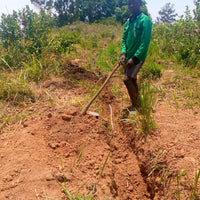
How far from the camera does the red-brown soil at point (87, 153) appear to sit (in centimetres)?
174

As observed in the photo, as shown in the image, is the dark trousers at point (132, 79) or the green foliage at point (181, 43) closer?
the dark trousers at point (132, 79)

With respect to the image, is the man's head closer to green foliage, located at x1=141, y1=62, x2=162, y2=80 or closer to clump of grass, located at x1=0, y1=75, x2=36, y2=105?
green foliage, located at x1=141, y1=62, x2=162, y2=80

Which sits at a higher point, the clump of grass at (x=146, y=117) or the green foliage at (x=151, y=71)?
the green foliage at (x=151, y=71)

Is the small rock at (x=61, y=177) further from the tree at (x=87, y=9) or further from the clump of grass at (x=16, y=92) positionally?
the tree at (x=87, y=9)

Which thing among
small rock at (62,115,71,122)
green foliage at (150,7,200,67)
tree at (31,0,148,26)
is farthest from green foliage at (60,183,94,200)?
tree at (31,0,148,26)

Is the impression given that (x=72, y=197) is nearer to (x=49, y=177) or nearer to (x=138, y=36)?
(x=49, y=177)

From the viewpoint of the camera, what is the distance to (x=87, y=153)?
2.28 metres

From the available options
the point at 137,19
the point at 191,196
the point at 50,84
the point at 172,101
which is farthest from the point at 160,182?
the point at 50,84

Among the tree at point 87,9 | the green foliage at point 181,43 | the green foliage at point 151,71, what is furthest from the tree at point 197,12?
the tree at point 87,9

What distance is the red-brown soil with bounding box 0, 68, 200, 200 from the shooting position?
1735 mm

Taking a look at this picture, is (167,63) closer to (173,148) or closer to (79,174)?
(173,148)

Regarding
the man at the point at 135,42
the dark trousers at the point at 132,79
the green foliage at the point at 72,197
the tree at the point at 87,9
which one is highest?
the tree at the point at 87,9

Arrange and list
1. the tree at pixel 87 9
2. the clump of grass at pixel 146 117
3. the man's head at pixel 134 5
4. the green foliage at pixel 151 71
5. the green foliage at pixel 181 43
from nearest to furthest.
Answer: the clump of grass at pixel 146 117 → the man's head at pixel 134 5 → the green foliage at pixel 151 71 → the green foliage at pixel 181 43 → the tree at pixel 87 9

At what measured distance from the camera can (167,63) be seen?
4.66 metres
